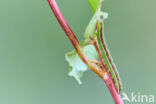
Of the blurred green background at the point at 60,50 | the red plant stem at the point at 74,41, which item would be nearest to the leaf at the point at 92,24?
the red plant stem at the point at 74,41

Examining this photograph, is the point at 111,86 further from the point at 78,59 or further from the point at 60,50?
the point at 60,50

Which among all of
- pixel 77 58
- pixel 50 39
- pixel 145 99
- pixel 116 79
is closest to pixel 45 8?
pixel 50 39

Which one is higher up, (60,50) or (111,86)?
(60,50)

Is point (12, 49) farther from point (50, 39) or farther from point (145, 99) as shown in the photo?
point (145, 99)

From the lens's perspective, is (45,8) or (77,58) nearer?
(77,58)

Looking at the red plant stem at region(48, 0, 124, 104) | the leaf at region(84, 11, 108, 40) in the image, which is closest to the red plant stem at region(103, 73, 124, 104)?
the red plant stem at region(48, 0, 124, 104)

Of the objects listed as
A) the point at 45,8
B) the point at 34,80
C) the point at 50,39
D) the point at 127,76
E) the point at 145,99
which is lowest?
the point at 145,99

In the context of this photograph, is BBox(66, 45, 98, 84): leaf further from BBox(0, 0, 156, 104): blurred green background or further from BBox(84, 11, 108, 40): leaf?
BBox(0, 0, 156, 104): blurred green background

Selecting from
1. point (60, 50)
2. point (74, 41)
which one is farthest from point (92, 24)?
point (60, 50)

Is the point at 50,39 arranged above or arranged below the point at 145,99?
above
